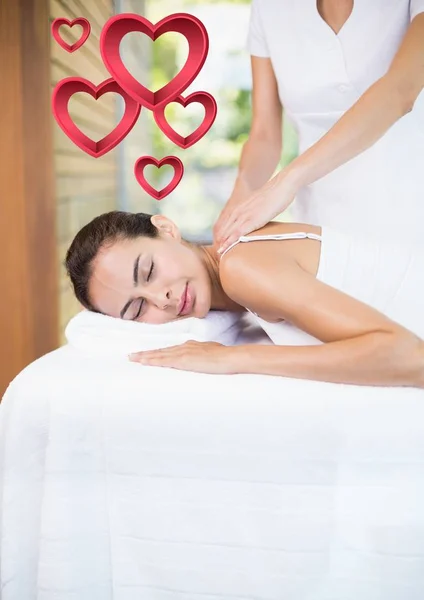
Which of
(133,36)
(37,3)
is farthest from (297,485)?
(133,36)

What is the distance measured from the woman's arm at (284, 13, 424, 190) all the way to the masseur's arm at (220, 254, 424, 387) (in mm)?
259

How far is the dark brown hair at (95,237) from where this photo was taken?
5.57 ft

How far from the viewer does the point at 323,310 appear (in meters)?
1.44

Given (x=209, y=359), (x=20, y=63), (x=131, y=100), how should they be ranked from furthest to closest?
(x=20, y=63), (x=131, y=100), (x=209, y=359)

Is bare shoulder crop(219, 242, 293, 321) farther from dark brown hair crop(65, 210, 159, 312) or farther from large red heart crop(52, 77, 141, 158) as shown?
large red heart crop(52, 77, 141, 158)

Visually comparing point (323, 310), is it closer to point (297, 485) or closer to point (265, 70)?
point (297, 485)

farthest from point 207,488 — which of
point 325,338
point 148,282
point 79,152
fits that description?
point 79,152

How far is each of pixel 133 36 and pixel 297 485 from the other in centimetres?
365

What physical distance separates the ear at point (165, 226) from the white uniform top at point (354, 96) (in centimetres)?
51

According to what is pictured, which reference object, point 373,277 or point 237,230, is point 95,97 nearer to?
point 237,230

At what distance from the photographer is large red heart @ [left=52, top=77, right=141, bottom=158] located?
1800 mm

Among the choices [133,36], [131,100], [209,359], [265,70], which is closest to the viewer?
[209,359]

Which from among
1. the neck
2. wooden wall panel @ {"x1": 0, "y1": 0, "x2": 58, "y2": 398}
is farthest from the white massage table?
wooden wall panel @ {"x1": 0, "y1": 0, "x2": 58, "y2": 398}

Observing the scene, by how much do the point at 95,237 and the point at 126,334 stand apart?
0.81 feet
